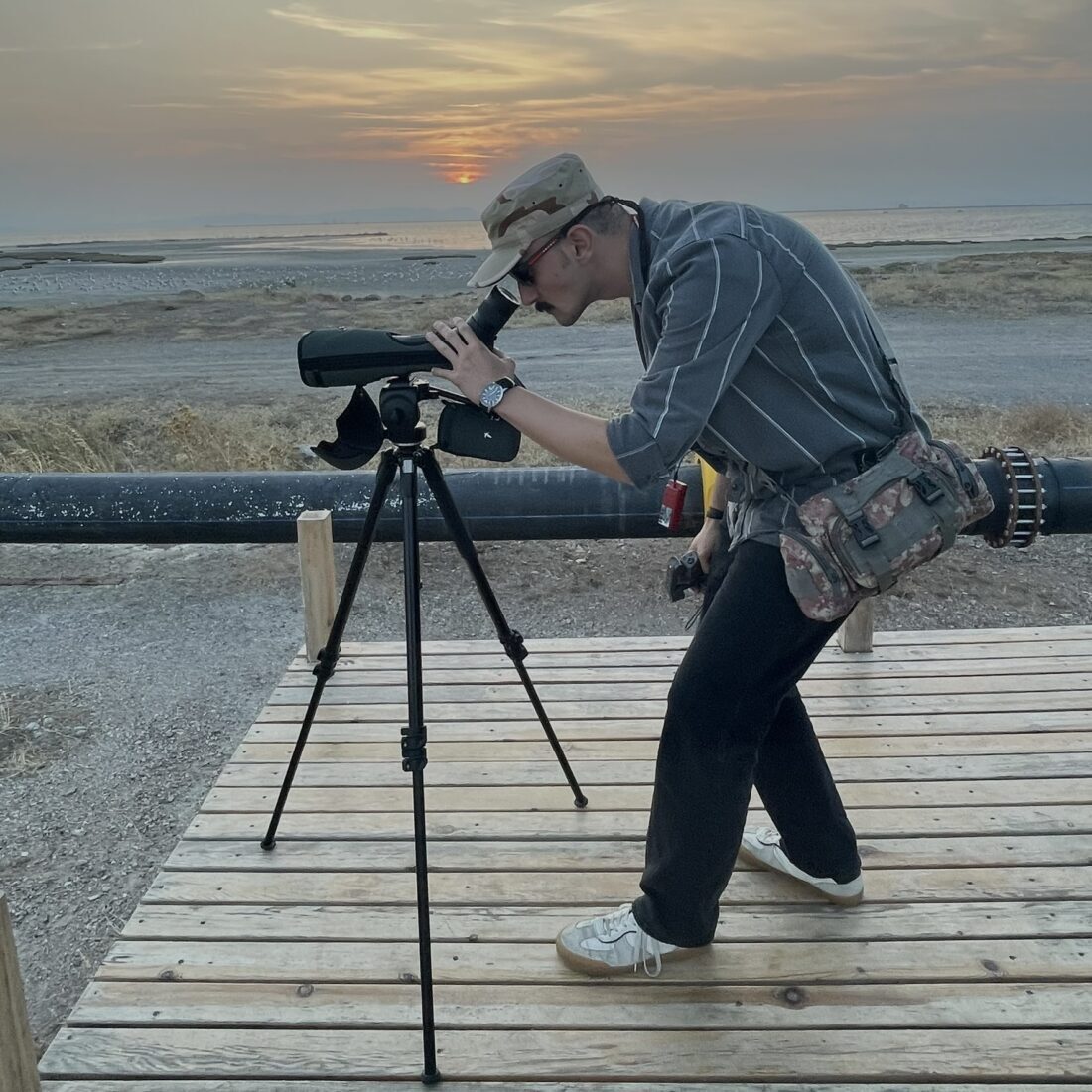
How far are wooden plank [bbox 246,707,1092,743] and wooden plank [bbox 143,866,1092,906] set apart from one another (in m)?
0.76

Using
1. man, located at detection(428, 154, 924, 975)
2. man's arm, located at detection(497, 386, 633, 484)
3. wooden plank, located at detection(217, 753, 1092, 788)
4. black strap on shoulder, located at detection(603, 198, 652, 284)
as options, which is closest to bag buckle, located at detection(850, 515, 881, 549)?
man, located at detection(428, 154, 924, 975)

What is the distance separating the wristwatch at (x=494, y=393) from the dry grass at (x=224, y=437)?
6.63 metres

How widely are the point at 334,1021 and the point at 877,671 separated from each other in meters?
2.47

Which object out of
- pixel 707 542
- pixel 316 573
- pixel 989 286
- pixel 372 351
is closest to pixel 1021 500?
pixel 707 542

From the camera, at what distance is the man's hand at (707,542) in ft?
8.69

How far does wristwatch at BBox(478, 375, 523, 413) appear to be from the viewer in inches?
83.2

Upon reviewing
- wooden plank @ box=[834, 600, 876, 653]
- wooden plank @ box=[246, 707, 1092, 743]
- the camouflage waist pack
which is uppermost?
the camouflage waist pack

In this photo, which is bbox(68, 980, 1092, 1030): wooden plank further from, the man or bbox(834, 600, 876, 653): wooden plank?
bbox(834, 600, 876, 653): wooden plank

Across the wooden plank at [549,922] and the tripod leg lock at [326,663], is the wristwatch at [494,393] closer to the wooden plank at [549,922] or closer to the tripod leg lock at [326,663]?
the tripod leg lock at [326,663]

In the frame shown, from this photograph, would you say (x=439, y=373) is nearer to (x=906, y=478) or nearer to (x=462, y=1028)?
(x=906, y=478)

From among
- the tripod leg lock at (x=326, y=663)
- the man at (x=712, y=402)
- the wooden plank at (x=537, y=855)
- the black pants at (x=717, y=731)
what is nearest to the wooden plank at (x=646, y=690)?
the wooden plank at (x=537, y=855)

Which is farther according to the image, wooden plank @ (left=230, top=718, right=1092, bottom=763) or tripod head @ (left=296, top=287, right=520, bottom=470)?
wooden plank @ (left=230, top=718, right=1092, bottom=763)

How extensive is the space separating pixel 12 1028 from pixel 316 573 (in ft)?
7.26

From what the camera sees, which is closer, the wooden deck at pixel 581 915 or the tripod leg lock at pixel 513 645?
the wooden deck at pixel 581 915
